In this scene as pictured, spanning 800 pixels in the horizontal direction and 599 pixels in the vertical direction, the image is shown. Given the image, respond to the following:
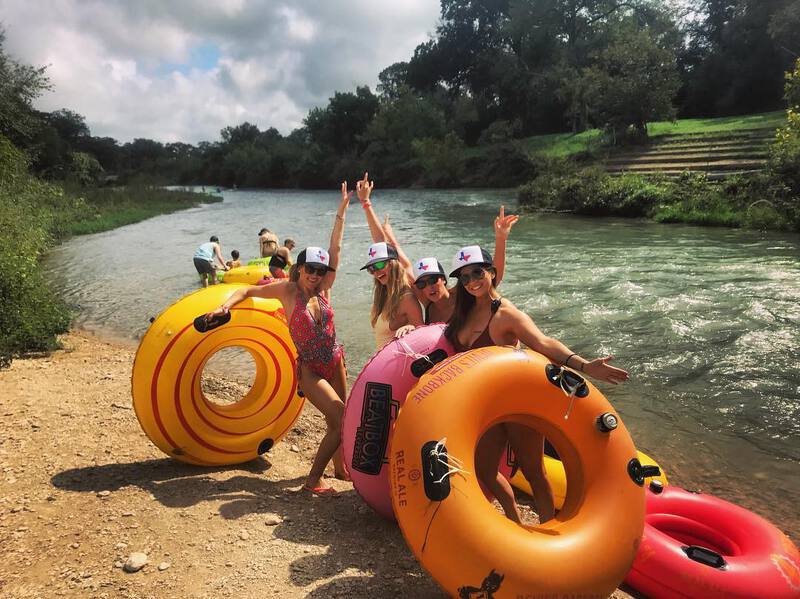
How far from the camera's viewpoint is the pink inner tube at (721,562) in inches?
122

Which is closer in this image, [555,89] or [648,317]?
[648,317]

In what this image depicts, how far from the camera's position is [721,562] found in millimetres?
3195

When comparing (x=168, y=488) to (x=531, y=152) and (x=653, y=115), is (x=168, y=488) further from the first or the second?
(x=531, y=152)

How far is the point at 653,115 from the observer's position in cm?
3003

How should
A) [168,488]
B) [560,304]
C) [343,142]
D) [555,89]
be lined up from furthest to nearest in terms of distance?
[343,142]
[555,89]
[560,304]
[168,488]

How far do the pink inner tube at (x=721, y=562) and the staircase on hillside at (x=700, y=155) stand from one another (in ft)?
66.0

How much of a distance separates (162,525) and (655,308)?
28.5ft

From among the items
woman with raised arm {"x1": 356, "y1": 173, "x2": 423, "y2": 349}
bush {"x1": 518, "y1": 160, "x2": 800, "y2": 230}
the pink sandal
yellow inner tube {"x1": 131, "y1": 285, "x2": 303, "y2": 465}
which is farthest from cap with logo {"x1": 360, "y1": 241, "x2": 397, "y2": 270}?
bush {"x1": 518, "y1": 160, "x2": 800, "y2": 230}

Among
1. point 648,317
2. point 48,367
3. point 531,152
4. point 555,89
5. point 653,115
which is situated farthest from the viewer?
point 555,89

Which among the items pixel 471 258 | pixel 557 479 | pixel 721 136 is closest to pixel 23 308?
pixel 471 258

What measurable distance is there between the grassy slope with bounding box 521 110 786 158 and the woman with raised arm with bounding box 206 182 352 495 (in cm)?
2741

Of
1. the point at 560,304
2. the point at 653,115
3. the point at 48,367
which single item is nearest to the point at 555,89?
the point at 653,115

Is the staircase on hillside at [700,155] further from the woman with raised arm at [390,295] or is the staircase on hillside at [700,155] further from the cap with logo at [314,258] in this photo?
the cap with logo at [314,258]

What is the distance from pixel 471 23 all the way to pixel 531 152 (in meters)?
34.6
